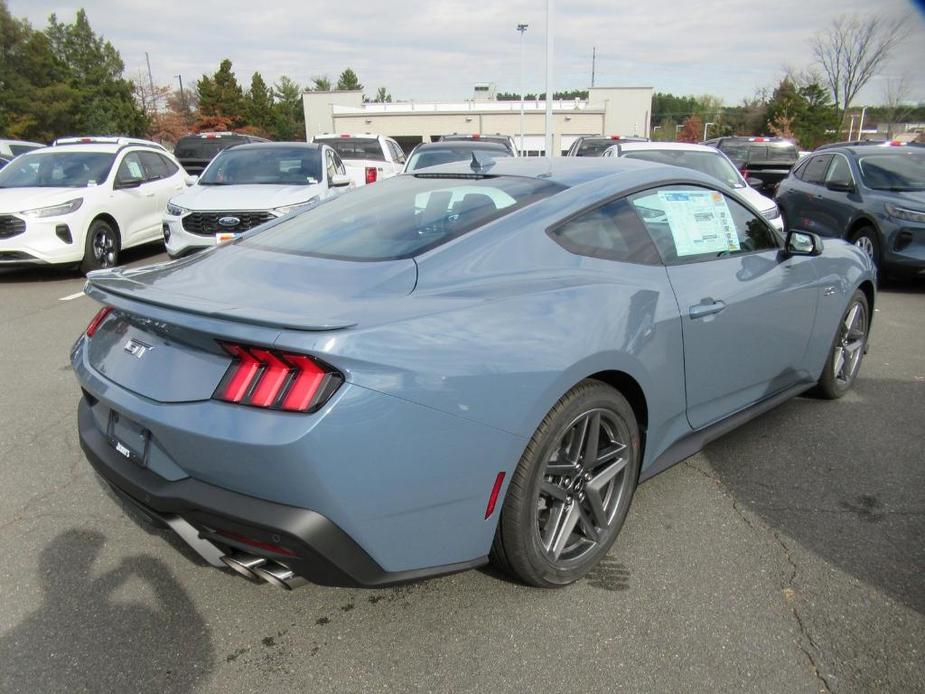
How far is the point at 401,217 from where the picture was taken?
9.48ft

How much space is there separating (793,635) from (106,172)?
31.5 ft

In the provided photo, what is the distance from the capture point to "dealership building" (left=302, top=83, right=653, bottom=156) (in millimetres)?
57000

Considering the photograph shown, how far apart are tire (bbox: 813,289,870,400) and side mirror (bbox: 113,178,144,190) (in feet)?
28.6

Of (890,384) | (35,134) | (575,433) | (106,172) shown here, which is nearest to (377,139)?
(106,172)

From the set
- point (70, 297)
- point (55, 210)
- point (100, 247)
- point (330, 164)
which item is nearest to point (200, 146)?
point (100, 247)

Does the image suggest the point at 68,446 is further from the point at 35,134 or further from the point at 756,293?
the point at 35,134

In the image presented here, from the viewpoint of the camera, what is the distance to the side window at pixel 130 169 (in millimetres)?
9438

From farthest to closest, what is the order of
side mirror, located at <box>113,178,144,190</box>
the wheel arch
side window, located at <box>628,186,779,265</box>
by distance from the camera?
side mirror, located at <box>113,178,144,190</box>, the wheel arch, side window, located at <box>628,186,779,265</box>

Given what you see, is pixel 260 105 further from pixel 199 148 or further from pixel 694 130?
pixel 199 148

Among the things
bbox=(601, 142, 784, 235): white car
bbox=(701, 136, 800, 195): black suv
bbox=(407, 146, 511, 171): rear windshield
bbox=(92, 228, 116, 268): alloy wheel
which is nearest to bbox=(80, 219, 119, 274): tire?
bbox=(92, 228, 116, 268): alloy wheel

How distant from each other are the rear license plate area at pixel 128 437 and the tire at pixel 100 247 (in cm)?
722

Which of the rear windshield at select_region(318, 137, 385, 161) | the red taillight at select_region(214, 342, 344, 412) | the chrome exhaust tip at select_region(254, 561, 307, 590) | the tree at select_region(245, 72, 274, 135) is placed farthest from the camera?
the tree at select_region(245, 72, 274, 135)

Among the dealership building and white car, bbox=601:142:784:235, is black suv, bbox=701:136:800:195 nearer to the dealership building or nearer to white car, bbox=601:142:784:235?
white car, bbox=601:142:784:235

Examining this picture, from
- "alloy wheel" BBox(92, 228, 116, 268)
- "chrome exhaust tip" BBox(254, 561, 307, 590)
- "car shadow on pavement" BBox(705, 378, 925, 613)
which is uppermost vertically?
"chrome exhaust tip" BBox(254, 561, 307, 590)
